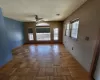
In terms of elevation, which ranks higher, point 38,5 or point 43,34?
point 38,5

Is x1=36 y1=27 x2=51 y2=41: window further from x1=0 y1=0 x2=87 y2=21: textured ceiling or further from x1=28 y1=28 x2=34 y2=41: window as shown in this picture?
x1=0 y1=0 x2=87 y2=21: textured ceiling

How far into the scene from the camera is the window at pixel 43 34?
24.4 feet

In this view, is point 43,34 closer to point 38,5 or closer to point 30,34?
point 30,34

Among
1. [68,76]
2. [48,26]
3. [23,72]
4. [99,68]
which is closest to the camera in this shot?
[99,68]

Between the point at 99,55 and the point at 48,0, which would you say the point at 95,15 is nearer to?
the point at 99,55

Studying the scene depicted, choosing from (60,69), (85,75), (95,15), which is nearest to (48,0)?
(95,15)

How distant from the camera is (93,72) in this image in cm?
192

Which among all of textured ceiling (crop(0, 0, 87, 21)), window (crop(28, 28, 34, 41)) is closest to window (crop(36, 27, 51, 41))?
window (crop(28, 28, 34, 41))

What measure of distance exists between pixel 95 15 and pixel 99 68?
127 centimetres

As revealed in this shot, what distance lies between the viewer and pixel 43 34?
24.7 feet

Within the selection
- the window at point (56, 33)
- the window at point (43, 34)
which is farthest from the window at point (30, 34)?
the window at point (56, 33)

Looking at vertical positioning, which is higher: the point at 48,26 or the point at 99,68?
the point at 48,26

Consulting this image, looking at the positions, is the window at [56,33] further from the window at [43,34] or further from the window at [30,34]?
the window at [30,34]

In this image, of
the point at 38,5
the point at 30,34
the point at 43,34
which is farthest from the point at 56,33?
the point at 38,5
